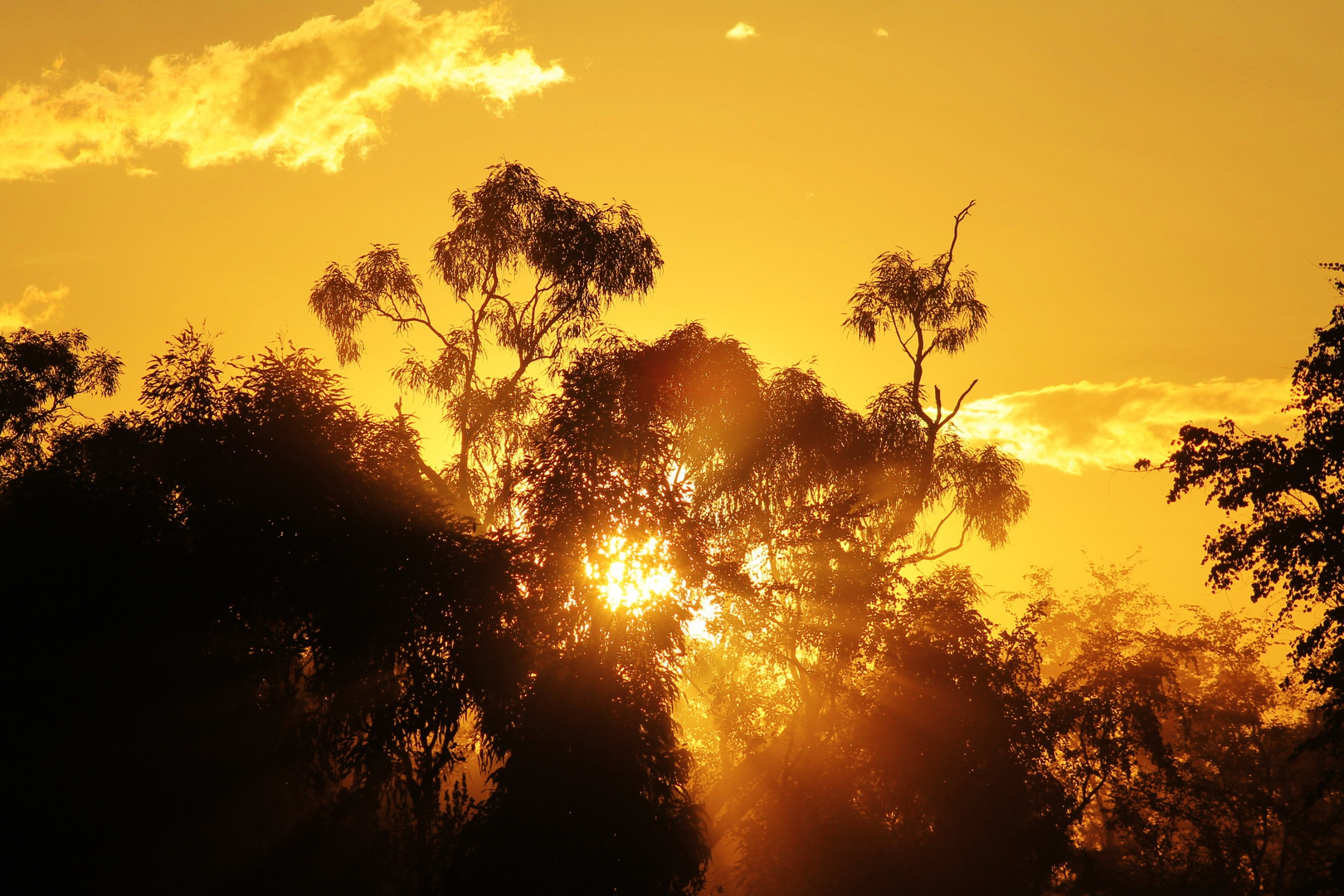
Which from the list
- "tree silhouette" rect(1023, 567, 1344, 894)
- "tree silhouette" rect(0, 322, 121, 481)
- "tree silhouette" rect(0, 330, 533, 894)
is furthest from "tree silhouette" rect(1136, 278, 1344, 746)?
"tree silhouette" rect(0, 322, 121, 481)

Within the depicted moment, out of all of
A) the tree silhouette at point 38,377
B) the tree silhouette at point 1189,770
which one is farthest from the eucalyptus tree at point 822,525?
the tree silhouette at point 38,377

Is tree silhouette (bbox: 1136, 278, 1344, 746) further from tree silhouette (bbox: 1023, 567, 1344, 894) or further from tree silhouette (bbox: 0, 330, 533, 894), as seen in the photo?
tree silhouette (bbox: 0, 330, 533, 894)

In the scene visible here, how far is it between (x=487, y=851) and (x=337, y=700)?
4141 mm

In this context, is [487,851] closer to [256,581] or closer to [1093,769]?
[256,581]

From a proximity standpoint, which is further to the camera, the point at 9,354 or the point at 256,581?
the point at 9,354

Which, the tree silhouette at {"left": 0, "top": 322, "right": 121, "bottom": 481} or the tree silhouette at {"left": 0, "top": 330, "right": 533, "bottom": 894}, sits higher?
the tree silhouette at {"left": 0, "top": 322, "right": 121, "bottom": 481}

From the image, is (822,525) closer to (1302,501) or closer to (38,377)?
(1302,501)

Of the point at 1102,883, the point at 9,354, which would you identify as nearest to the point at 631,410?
the point at 1102,883

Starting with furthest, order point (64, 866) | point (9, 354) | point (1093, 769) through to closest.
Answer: point (9, 354), point (1093, 769), point (64, 866)

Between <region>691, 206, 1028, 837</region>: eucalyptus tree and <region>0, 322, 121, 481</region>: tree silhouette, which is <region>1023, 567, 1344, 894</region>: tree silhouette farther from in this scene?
<region>0, 322, 121, 481</region>: tree silhouette

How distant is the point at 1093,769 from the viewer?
861 inches

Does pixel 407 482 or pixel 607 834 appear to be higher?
pixel 407 482

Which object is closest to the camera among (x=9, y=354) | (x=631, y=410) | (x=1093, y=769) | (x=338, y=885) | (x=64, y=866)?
(x=64, y=866)

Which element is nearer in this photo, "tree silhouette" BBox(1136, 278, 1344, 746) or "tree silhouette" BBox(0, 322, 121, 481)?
"tree silhouette" BBox(1136, 278, 1344, 746)
